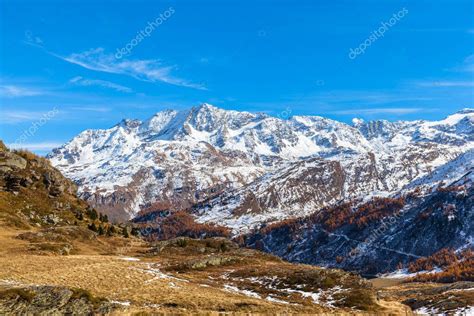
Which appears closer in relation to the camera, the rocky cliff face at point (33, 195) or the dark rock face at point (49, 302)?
the dark rock face at point (49, 302)

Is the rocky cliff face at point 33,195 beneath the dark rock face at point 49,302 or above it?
above

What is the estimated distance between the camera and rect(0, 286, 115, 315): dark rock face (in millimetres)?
36362

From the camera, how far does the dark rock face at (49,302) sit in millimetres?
36362

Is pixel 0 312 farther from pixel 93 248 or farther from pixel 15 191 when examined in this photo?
pixel 15 191

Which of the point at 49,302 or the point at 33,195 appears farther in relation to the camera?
the point at 33,195

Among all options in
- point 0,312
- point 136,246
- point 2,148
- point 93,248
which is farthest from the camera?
point 2,148

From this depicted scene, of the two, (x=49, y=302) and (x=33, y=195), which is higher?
(x=33, y=195)

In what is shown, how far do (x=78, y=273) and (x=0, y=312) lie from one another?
18611 millimetres

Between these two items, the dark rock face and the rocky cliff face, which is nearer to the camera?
the dark rock face

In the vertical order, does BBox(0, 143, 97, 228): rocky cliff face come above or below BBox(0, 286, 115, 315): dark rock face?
above

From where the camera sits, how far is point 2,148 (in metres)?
134

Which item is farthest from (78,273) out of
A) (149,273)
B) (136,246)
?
(136,246)

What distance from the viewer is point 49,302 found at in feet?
124

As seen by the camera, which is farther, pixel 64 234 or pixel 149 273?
pixel 64 234
